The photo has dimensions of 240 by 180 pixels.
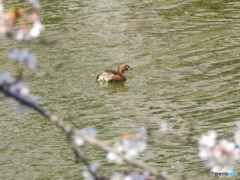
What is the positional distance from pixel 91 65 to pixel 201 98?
3543mm

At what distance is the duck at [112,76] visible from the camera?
12.8 m

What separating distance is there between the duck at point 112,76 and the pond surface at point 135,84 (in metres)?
0.19

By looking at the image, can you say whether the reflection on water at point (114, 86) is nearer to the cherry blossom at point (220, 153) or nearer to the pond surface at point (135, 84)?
the pond surface at point (135, 84)

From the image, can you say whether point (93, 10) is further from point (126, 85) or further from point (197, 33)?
point (126, 85)

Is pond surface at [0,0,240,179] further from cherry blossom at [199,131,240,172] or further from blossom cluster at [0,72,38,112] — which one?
blossom cluster at [0,72,38,112]

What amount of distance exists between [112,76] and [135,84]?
0.51m

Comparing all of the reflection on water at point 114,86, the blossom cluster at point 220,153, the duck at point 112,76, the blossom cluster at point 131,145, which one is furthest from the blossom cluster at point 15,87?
the duck at point 112,76

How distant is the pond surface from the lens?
8844 millimetres

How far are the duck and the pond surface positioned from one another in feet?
0.63

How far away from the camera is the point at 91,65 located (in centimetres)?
1399

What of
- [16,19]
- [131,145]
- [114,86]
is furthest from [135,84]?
[16,19]

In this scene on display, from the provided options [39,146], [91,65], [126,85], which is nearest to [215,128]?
[39,146]

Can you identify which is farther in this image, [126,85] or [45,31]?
[45,31]

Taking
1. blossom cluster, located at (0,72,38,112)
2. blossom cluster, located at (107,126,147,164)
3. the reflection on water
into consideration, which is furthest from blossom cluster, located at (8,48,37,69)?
the reflection on water
